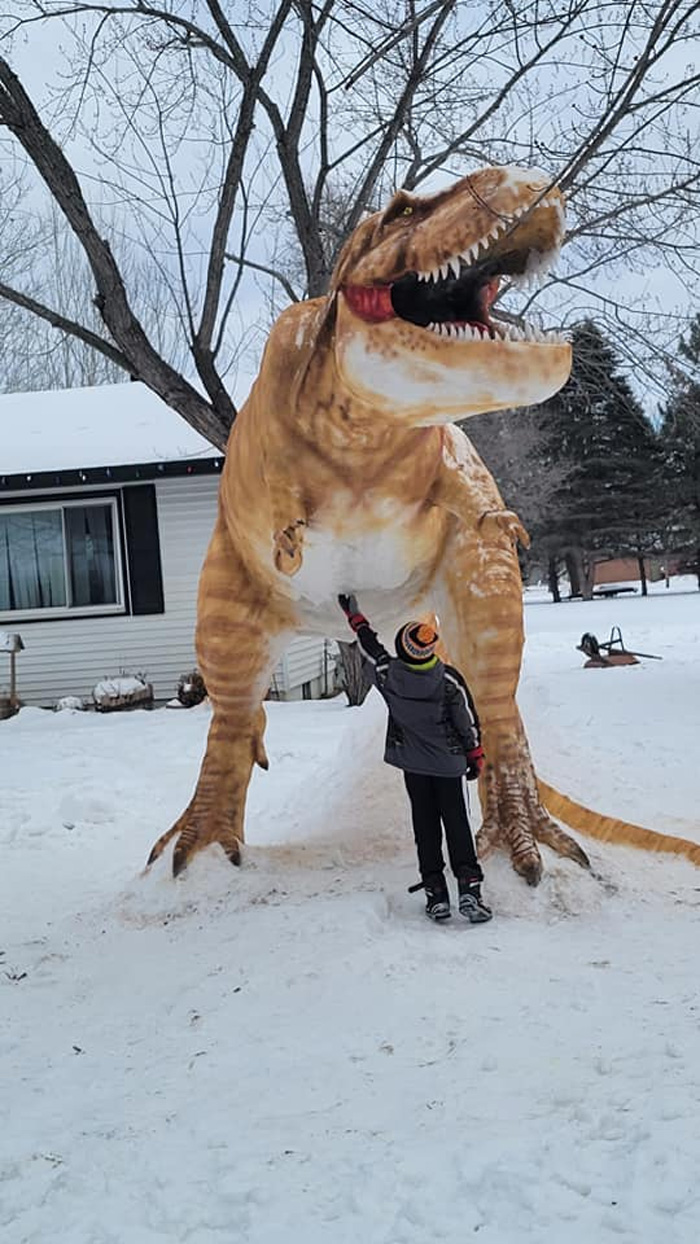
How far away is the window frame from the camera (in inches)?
492

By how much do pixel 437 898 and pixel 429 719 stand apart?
614mm

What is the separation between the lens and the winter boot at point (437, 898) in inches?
137

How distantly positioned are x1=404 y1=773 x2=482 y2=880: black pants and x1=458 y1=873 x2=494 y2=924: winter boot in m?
0.03

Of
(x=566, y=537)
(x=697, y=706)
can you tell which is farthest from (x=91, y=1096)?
(x=566, y=537)

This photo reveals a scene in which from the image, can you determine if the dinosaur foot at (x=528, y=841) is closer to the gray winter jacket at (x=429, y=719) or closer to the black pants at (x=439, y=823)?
the black pants at (x=439, y=823)

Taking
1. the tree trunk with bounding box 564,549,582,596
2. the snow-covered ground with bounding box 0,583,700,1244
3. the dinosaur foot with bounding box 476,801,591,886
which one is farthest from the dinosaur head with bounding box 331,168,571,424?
the tree trunk with bounding box 564,549,582,596

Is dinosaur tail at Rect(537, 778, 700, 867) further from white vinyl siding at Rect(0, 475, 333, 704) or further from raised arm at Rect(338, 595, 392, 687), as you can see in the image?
white vinyl siding at Rect(0, 475, 333, 704)

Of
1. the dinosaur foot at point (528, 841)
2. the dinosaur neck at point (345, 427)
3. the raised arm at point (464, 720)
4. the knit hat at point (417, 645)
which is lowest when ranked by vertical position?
the dinosaur foot at point (528, 841)

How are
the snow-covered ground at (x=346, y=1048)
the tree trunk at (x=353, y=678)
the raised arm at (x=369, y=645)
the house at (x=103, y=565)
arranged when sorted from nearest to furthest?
the snow-covered ground at (x=346, y=1048)
the raised arm at (x=369, y=645)
the tree trunk at (x=353, y=678)
the house at (x=103, y=565)

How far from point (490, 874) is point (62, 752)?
5.50 meters

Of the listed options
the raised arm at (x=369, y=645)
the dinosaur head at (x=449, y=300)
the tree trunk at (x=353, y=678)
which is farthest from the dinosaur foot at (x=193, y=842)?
the tree trunk at (x=353, y=678)

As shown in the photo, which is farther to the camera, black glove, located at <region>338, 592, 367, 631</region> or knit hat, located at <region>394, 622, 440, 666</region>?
black glove, located at <region>338, 592, 367, 631</region>

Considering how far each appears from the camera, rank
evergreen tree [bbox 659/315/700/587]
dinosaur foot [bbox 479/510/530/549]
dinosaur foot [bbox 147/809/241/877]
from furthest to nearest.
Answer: evergreen tree [bbox 659/315/700/587] < dinosaur foot [bbox 147/809/241/877] < dinosaur foot [bbox 479/510/530/549]

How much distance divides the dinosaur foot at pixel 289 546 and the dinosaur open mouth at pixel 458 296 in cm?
75
